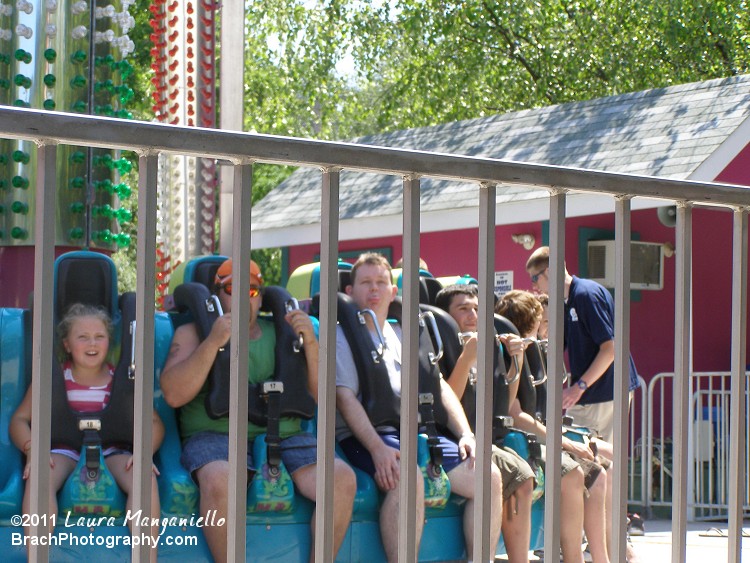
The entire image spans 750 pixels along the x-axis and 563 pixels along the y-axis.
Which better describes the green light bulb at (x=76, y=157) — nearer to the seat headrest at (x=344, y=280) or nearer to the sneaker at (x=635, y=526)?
the seat headrest at (x=344, y=280)

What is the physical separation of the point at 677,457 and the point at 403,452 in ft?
2.45

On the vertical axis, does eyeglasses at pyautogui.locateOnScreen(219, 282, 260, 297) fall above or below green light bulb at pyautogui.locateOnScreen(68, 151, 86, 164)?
below

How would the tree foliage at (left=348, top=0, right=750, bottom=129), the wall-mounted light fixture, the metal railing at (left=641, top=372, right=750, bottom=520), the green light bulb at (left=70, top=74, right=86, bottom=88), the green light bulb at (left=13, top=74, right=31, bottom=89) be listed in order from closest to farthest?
the green light bulb at (left=13, top=74, right=31, bottom=89)
the green light bulb at (left=70, top=74, right=86, bottom=88)
the metal railing at (left=641, top=372, right=750, bottom=520)
the wall-mounted light fixture
the tree foliage at (left=348, top=0, right=750, bottom=129)

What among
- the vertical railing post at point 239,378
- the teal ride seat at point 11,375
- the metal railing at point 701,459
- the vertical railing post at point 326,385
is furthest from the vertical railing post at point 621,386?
the metal railing at point 701,459

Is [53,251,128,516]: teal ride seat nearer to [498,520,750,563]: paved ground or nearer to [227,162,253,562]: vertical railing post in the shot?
[227,162,253,562]: vertical railing post

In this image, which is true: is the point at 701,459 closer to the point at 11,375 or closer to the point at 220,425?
the point at 220,425

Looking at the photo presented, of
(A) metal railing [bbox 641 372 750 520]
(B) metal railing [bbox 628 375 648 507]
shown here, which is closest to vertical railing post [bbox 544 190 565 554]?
(B) metal railing [bbox 628 375 648 507]

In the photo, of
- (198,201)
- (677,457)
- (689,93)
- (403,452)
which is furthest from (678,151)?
(403,452)

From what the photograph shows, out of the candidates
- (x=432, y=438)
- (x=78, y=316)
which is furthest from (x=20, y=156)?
(x=432, y=438)

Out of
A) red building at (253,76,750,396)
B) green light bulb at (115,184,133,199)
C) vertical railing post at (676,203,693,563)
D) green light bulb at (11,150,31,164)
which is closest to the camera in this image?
vertical railing post at (676,203,693,563)

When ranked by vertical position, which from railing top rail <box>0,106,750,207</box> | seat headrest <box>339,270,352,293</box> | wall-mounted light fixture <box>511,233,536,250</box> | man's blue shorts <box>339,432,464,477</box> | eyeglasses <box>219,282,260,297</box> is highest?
wall-mounted light fixture <box>511,233,536,250</box>

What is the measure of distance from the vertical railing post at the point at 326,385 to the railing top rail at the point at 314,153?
0.10 m

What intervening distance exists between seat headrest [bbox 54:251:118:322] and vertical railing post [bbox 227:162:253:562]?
8.33ft

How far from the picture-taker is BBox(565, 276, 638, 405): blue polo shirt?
20.1ft
